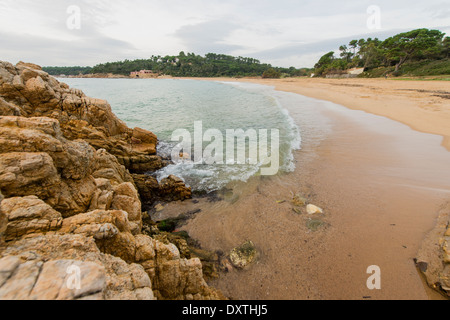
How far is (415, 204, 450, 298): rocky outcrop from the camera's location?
122 inches

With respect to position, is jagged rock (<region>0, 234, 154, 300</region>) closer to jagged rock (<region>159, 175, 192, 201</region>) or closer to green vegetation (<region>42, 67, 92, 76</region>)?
jagged rock (<region>159, 175, 192, 201</region>)

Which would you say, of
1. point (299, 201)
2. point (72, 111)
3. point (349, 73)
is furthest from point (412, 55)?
Answer: point (72, 111)

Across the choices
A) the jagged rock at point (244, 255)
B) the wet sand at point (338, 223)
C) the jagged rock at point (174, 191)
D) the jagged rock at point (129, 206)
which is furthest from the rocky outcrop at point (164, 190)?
the jagged rock at point (244, 255)

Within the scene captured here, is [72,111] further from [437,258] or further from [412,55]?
[412,55]

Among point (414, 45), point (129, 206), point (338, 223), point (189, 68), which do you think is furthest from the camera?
point (189, 68)

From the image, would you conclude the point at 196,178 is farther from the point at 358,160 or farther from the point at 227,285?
the point at 358,160

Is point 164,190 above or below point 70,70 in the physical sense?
below

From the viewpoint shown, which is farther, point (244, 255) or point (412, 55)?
point (412, 55)

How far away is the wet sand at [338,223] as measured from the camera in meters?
3.60

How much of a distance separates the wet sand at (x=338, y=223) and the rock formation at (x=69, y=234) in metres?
1.53

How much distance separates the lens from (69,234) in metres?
2.29

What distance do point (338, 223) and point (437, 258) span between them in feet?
5.63

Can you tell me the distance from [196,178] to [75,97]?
619 centimetres
